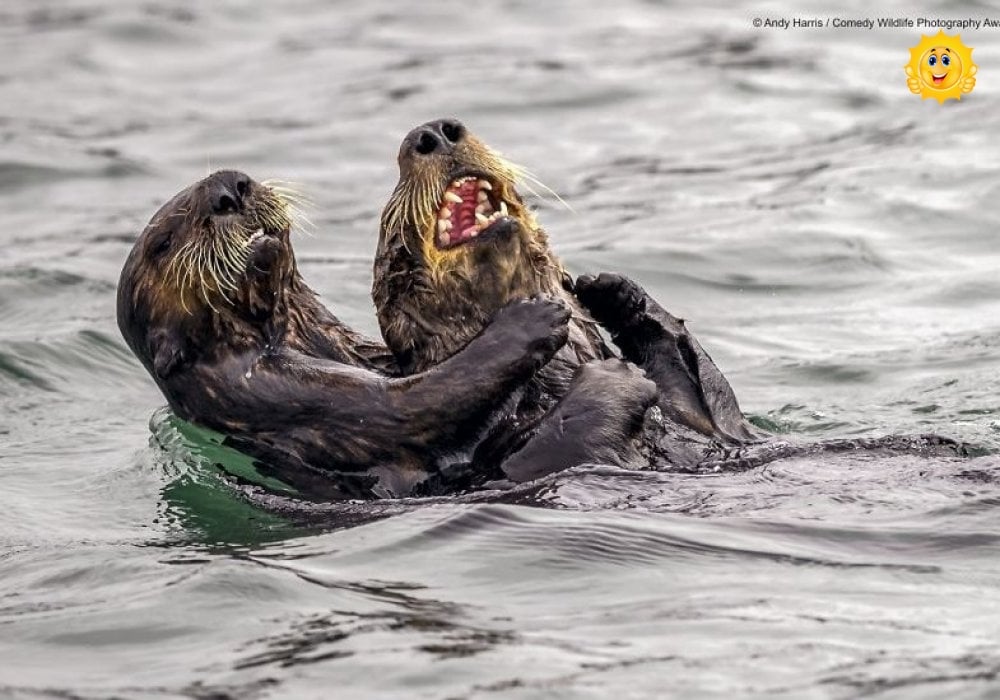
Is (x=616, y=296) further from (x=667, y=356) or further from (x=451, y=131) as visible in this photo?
(x=451, y=131)

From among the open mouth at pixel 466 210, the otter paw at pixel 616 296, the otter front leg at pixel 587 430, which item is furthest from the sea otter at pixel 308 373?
the otter paw at pixel 616 296

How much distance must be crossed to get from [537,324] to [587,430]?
407mm

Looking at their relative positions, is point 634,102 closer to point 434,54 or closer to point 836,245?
point 434,54

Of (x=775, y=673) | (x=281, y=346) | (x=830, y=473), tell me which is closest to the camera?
(x=775, y=673)

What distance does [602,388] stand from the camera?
6199mm

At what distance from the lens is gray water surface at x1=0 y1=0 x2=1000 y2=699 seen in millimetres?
4914

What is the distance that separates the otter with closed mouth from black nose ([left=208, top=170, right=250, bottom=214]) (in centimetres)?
60

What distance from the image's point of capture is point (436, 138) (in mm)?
6344

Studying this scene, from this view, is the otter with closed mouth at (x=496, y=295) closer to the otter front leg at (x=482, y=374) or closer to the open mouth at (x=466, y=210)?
the open mouth at (x=466, y=210)

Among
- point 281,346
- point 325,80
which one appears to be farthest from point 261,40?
point 281,346

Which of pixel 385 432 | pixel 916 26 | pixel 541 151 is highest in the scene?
pixel 916 26

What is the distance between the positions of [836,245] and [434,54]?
5.89 m

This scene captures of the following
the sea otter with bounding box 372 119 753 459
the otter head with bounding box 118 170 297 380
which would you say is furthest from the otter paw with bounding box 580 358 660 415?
the otter head with bounding box 118 170 297 380

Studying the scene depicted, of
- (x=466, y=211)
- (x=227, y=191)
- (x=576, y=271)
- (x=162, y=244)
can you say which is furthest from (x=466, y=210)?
(x=576, y=271)
